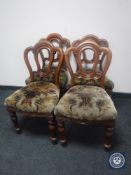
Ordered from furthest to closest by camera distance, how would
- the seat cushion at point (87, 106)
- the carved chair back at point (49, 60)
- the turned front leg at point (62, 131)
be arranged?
the carved chair back at point (49, 60)
the turned front leg at point (62, 131)
the seat cushion at point (87, 106)

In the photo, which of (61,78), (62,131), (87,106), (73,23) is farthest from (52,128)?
(73,23)

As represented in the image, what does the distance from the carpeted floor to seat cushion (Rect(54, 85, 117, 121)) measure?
1.17 ft

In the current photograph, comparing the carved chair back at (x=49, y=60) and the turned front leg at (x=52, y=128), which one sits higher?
the carved chair back at (x=49, y=60)

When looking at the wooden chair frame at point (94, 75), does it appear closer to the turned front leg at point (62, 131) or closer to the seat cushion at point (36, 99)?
the turned front leg at point (62, 131)

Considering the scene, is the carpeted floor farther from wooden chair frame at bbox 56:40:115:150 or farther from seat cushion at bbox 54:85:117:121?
seat cushion at bbox 54:85:117:121

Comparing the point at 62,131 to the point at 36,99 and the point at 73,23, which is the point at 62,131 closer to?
→ the point at 36,99

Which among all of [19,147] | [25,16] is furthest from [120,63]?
[19,147]

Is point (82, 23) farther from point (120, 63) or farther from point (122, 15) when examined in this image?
point (120, 63)

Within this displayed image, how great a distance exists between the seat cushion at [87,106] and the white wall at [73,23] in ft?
2.07

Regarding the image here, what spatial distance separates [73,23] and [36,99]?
90 centimetres

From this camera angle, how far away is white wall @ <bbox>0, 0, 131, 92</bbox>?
1.93 metres

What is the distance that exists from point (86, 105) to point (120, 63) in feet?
2.79

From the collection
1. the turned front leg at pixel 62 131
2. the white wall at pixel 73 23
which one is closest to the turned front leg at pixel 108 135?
the turned front leg at pixel 62 131

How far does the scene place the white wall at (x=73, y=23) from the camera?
1935 millimetres
